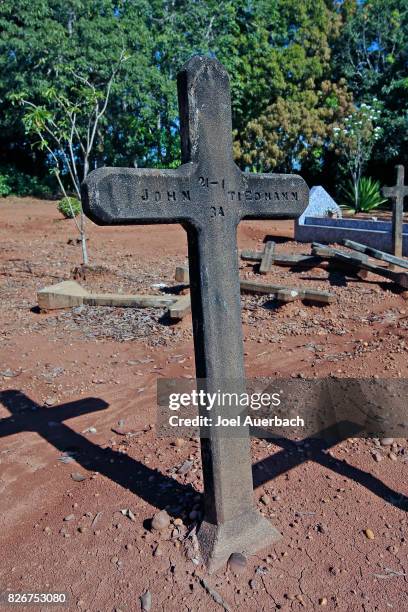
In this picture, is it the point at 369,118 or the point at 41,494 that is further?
the point at 369,118

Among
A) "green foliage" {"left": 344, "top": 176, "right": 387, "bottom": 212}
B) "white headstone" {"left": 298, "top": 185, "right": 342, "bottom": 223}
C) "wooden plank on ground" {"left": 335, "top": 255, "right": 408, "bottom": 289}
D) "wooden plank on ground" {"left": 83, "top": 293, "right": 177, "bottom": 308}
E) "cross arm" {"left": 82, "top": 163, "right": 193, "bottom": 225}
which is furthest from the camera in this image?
"green foliage" {"left": 344, "top": 176, "right": 387, "bottom": 212}

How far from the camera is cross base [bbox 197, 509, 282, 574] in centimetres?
244

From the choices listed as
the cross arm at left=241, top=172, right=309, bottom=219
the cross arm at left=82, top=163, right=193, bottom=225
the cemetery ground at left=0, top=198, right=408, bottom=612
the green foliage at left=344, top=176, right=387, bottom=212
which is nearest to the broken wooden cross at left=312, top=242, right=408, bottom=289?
the cemetery ground at left=0, top=198, right=408, bottom=612

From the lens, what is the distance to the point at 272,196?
257 centimetres

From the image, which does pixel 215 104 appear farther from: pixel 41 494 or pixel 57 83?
pixel 57 83

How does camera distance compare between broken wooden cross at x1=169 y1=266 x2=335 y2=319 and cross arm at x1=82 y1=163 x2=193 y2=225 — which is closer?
cross arm at x1=82 y1=163 x2=193 y2=225

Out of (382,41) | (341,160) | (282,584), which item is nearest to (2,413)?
(282,584)

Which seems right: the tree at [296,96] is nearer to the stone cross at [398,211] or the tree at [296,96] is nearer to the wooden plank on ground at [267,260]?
the stone cross at [398,211]

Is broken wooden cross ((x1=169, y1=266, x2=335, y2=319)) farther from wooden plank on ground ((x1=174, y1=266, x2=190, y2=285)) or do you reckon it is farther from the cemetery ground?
wooden plank on ground ((x1=174, y1=266, x2=190, y2=285))

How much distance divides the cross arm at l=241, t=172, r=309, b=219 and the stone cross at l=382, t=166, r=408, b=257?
728cm

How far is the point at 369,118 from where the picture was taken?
2000 cm

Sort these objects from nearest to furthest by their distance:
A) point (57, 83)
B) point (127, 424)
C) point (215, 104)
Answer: point (215, 104), point (127, 424), point (57, 83)

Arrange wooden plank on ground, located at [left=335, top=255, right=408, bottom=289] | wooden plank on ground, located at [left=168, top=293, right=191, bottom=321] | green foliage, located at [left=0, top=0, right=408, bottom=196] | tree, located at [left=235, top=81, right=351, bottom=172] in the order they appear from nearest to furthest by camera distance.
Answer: wooden plank on ground, located at [left=168, top=293, right=191, bottom=321] → wooden plank on ground, located at [left=335, top=255, right=408, bottom=289] → green foliage, located at [left=0, top=0, right=408, bottom=196] → tree, located at [left=235, top=81, right=351, bottom=172]

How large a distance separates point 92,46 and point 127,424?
19.4 metres
